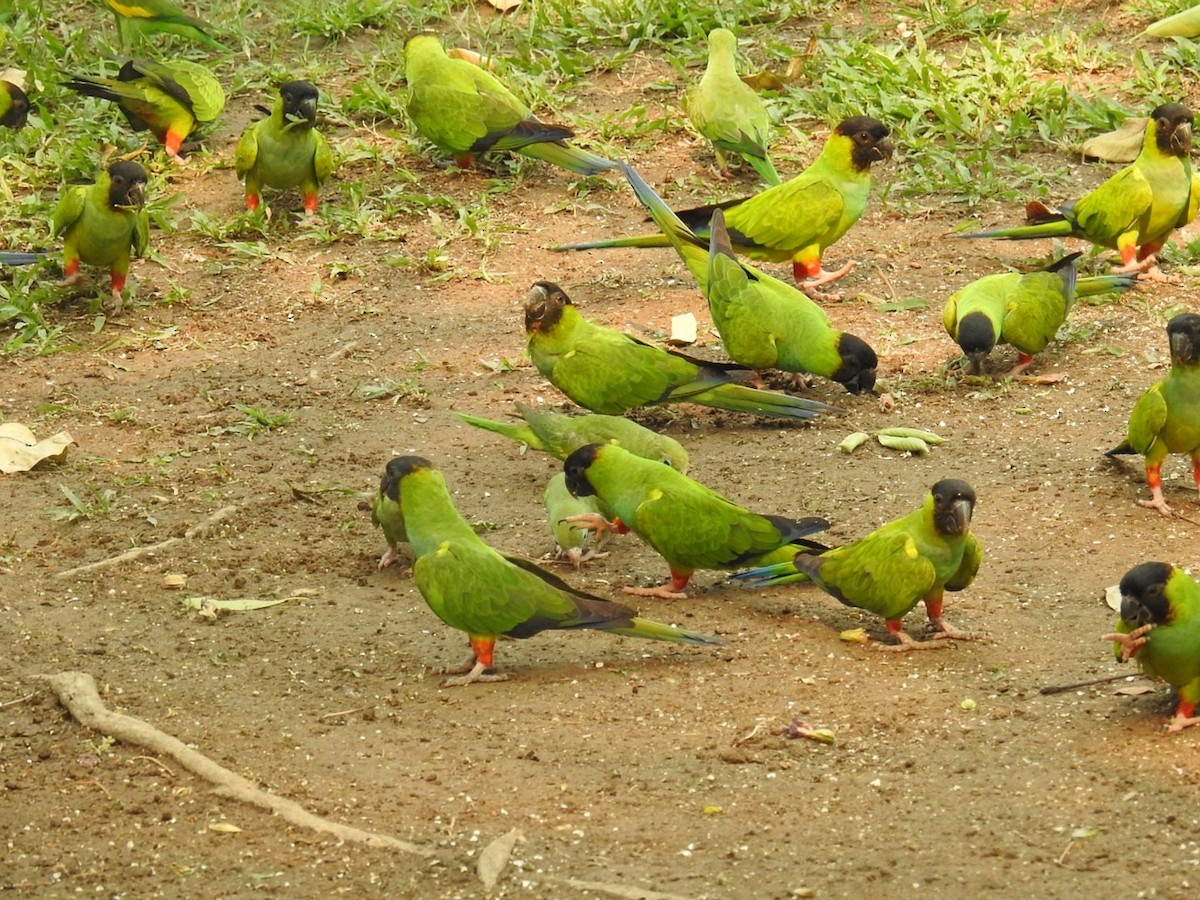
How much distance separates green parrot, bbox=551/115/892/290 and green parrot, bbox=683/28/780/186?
2.00 ft

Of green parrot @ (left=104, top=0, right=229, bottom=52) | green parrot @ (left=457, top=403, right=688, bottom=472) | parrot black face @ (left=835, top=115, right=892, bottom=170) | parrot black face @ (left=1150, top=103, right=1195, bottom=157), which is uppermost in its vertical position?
parrot black face @ (left=1150, top=103, right=1195, bottom=157)

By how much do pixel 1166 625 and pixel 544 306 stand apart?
344cm

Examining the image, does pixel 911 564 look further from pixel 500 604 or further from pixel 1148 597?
pixel 500 604

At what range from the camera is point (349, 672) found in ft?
18.2

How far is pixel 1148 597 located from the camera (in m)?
4.91

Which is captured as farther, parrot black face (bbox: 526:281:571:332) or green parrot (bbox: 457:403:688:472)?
parrot black face (bbox: 526:281:571:332)

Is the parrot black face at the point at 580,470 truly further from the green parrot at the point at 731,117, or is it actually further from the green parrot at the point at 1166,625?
the green parrot at the point at 731,117

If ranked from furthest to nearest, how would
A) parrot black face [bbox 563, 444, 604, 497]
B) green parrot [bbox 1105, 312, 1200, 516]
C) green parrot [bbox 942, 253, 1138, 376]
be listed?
green parrot [bbox 942, 253, 1138, 376] → green parrot [bbox 1105, 312, 1200, 516] → parrot black face [bbox 563, 444, 604, 497]

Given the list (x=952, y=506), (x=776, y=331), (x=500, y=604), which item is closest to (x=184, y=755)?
(x=500, y=604)

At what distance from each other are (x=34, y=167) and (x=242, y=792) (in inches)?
241

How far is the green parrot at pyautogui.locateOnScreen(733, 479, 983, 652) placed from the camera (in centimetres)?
545

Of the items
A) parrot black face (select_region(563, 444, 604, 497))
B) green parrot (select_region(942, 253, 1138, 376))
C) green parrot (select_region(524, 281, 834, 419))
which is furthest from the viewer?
green parrot (select_region(942, 253, 1138, 376))

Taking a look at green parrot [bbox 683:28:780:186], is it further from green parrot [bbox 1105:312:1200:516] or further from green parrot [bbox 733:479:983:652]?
green parrot [bbox 733:479:983:652]

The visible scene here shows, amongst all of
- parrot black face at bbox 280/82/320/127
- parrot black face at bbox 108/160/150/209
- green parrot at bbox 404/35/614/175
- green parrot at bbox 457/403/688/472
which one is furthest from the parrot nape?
green parrot at bbox 457/403/688/472
